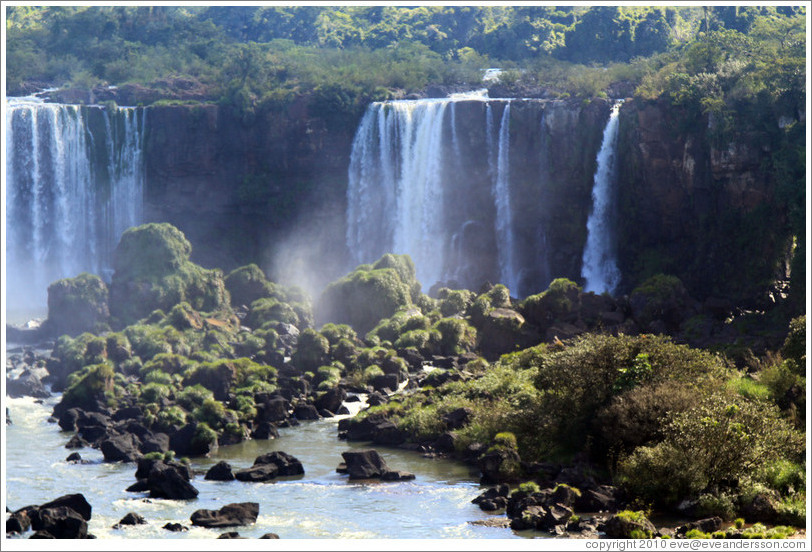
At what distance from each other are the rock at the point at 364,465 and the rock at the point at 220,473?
3976mm

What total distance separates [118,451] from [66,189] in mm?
44182

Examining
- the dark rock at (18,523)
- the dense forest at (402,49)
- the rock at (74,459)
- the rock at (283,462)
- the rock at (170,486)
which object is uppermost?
the dense forest at (402,49)

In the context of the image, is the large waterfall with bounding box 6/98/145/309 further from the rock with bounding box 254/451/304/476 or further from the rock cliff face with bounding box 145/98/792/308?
the rock with bounding box 254/451/304/476

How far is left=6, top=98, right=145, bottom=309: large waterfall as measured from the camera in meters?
80.8

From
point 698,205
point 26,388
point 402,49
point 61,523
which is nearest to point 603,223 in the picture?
point 698,205

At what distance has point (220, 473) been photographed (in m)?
39.6

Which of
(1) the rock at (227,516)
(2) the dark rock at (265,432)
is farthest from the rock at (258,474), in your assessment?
(2) the dark rock at (265,432)

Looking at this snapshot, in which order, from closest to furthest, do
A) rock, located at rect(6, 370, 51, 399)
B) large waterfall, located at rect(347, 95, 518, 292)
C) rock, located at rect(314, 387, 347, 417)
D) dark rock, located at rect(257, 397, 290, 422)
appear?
dark rock, located at rect(257, 397, 290, 422)
rock, located at rect(314, 387, 347, 417)
rock, located at rect(6, 370, 51, 399)
large waterfall, located at rect(347, 95, 518, 292)

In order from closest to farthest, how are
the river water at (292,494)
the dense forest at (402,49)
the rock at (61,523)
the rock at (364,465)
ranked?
the rock at (61,523) < the river water at (292,494) < the rock at (364,465) < the dense forest at (402,49)

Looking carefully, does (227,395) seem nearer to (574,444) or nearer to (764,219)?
(574,444)

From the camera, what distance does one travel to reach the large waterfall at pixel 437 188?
77.8 metres

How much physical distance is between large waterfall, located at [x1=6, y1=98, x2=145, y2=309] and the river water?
121 feet

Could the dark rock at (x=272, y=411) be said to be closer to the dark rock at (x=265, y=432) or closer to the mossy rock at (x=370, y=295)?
the dark rock at (x=265, y=432)

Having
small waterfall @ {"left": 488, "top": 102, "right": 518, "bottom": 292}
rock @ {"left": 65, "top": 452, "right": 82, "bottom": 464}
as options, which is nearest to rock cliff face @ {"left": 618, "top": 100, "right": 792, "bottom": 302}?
small waterfall @ {"left": 488, "top": 102, "right": 518, "bottom": 292}
